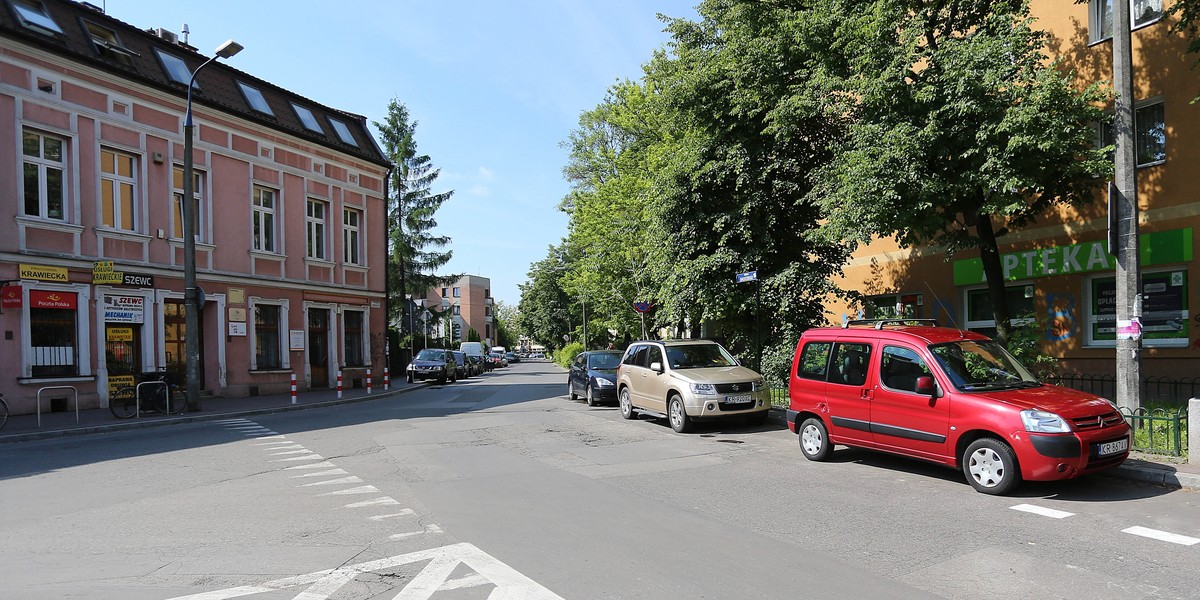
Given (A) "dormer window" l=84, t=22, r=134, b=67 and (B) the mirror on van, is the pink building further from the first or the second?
(B) the mirror on van

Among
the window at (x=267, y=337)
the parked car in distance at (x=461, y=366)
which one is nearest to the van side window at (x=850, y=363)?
the window at (x=267, y=337)

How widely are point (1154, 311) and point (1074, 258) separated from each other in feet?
6.08

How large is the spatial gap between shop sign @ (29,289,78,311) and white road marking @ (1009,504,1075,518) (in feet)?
67.8

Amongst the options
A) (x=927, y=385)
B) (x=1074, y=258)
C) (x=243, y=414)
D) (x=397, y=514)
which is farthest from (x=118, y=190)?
(x=1074, y=258)

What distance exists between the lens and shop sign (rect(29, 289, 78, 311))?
17.2 metres

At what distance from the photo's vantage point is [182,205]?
70.6 ft

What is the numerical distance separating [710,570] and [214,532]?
4.47 m

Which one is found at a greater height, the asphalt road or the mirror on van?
the mirror on van

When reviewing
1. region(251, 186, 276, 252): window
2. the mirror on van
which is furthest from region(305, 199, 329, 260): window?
the mirror on van

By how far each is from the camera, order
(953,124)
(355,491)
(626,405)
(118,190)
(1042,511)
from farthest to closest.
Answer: (118,190)
(626,405)
(953,124)
(355,491)
(1042,511)

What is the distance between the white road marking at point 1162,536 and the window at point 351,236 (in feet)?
89.7

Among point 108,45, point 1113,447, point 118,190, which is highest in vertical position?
point 108,45

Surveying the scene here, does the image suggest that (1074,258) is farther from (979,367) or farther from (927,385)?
(927,385)

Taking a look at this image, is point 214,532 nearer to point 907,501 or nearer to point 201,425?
point 907,501
